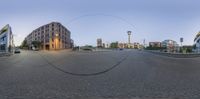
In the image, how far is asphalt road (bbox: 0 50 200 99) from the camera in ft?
22.9

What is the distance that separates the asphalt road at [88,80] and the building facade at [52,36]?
618 millimetres

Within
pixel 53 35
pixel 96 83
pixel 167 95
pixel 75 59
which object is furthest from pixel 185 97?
pixel 75 59

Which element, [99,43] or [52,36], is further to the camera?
[99,43]

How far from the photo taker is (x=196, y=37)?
21.3 m

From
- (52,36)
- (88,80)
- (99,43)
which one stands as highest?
(52,36)

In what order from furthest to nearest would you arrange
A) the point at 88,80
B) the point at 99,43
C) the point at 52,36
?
the point at 99,43
the point at 52,36
the point at 88,80

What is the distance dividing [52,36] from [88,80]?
2821mm

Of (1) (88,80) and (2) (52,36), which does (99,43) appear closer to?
(2) (52,36)

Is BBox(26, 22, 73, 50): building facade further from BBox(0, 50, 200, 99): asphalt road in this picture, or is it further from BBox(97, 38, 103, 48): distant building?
BBox(97, 38, 103, 48): distant building

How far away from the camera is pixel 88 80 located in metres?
9.32

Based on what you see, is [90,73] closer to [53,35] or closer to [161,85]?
[53,35]

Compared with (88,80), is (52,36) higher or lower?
higher

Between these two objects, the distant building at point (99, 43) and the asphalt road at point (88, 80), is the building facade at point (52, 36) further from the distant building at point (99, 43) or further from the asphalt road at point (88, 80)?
the distant building at point (99, 43)

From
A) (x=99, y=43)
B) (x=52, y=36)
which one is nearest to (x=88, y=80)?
(x=52, y=36)
